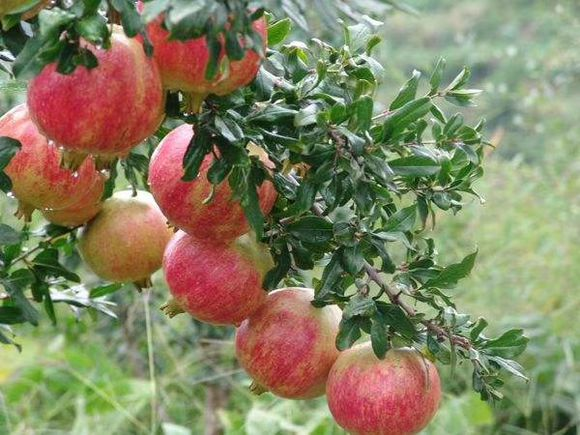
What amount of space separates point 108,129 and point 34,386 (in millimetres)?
2306

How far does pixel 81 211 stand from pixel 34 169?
20cm

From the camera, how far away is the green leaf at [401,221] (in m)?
1.08

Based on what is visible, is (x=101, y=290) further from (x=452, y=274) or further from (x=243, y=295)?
(x=452, y=274)

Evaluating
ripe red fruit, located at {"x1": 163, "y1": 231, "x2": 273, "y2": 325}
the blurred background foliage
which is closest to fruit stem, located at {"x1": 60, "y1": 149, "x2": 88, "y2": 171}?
ripe red fruit, located at {"x1": 163, "y1": 231, "x2": 273, "y2": 325}

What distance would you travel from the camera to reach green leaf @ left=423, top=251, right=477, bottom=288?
1.11 metres

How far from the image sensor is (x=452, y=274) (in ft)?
3.66

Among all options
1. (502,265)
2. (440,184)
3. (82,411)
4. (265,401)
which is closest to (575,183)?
(502,265)

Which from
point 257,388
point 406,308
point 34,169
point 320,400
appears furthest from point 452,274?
point 320,400

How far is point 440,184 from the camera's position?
1.12m

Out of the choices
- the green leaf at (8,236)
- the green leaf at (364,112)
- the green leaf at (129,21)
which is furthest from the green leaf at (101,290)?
the green leaf at (129,21)

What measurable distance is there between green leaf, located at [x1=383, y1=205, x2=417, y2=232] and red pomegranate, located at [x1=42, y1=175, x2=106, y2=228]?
0.39 metres

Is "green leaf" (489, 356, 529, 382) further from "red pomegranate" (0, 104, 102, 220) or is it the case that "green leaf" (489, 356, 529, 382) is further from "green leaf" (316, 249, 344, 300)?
"red pomegranate" (0, 104, 102, 220)

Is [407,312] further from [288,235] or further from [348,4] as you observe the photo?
[348,4]

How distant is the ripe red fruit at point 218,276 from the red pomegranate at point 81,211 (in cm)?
17
